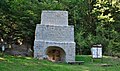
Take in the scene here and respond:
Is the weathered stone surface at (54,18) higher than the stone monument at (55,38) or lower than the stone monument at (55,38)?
higher

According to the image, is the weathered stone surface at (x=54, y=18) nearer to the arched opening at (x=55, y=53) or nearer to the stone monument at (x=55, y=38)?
the stone monument at (x=55, y=38)

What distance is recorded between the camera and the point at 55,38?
648 inches

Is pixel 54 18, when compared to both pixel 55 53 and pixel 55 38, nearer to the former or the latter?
pixel 55 38

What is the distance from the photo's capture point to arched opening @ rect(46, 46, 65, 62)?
16.7 m

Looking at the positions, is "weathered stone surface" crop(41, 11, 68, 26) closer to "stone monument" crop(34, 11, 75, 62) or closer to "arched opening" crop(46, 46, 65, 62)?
"stone monument" crop(34, 11, 75, 62)

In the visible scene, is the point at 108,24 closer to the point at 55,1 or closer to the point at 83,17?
the point at 83,17

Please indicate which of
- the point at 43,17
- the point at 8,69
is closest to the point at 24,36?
the point at 43,17

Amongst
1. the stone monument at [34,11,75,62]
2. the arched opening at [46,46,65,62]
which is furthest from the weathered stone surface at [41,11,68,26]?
the arched opening at [46,46,65,62]

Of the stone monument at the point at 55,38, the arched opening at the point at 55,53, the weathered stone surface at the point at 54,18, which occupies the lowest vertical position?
the arched opening at the point at 55,53

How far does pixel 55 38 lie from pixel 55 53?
48.7 inches

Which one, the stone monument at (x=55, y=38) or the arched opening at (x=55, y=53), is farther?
the arched opening at (x=55, y=53)

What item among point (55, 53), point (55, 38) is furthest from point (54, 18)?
point (55, 53)

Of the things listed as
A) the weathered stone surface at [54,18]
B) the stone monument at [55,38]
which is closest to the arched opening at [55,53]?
the stone monument at [55,38]

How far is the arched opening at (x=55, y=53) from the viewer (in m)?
16.7
